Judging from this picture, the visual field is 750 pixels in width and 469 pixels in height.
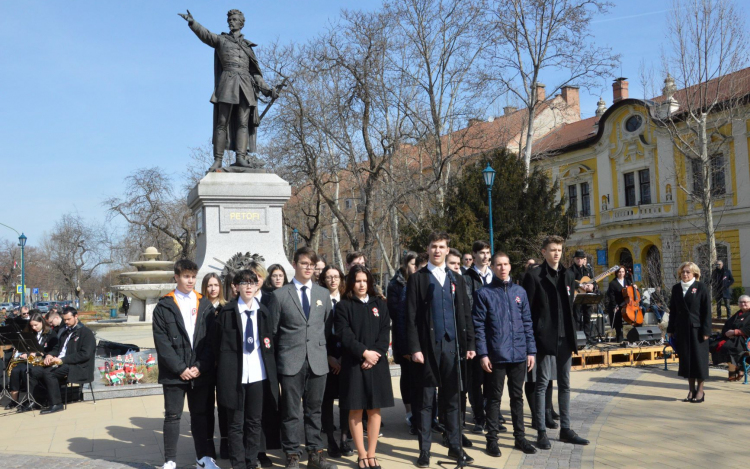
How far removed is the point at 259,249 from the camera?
11.5 m

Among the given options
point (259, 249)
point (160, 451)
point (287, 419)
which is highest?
point (259, 249)

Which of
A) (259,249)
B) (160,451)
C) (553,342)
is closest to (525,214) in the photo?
(259,249)

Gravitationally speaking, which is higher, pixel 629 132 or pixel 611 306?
pixel 629 132

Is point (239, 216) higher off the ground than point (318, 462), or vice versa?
point (239, 216)

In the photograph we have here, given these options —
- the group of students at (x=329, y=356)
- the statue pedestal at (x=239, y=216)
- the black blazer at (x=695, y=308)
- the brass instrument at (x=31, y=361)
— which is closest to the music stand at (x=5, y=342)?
the brass instrument at (x=31, y=361)

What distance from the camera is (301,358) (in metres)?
5.91

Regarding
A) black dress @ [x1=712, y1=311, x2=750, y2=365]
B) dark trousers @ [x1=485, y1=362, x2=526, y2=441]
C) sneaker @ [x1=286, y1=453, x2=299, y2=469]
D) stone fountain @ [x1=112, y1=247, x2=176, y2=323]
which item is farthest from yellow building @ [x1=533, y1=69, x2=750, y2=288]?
sneaker @ [x1=286, y1=453, x2=299, y2=469]

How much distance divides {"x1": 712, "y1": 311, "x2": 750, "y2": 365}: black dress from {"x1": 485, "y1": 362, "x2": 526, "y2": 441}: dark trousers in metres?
5.49

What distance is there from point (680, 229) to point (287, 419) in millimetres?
34368

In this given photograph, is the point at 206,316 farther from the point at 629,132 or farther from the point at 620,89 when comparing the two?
the point at 620,89

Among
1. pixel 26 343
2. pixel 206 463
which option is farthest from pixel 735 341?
pixel 26 343

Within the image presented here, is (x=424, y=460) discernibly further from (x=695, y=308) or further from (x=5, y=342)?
(x=5, y=342)

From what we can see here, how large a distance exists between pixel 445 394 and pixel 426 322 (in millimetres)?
658

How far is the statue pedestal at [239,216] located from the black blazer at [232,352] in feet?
18.4
